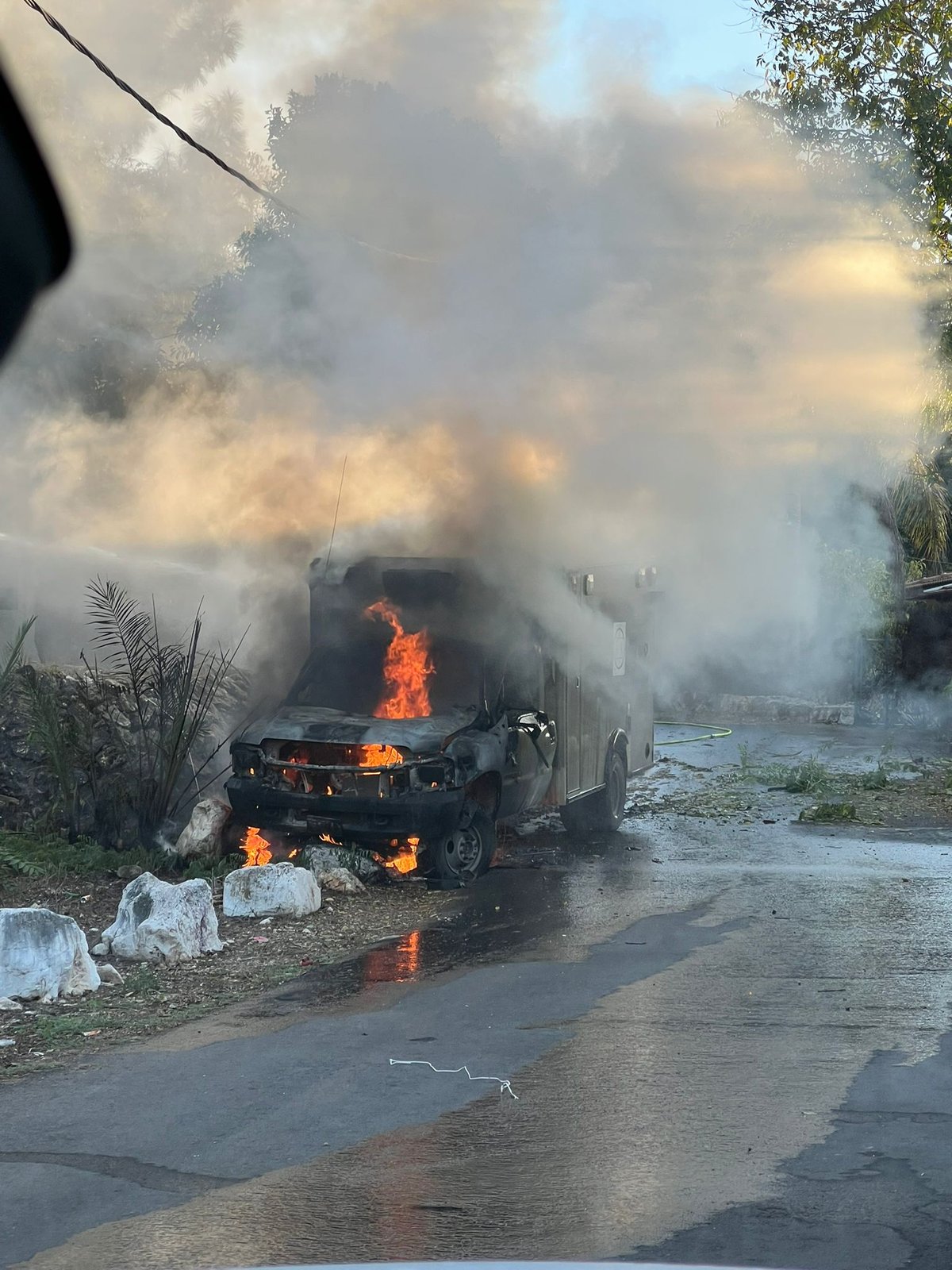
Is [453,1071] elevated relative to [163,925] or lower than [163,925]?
lower

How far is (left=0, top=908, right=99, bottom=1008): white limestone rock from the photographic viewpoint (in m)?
7.36

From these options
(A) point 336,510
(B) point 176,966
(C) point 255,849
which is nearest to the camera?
(B) point 176,966

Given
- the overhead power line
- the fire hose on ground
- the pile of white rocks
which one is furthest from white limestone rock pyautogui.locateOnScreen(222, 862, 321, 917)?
the fire hose on ground

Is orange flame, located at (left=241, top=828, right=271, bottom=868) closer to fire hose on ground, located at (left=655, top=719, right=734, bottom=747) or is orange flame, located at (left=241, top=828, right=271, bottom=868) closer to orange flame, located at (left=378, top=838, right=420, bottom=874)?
orange flame, located at (left=378, top=838, right=420, bottom=874)

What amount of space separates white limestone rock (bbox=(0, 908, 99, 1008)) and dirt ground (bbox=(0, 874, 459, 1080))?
86mm

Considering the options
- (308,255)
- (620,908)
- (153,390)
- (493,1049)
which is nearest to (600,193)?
(308,255)

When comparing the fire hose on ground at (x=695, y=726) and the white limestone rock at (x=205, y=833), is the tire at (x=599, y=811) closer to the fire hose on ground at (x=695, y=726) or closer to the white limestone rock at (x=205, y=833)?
the white limestone rock at (x=205, y=833)

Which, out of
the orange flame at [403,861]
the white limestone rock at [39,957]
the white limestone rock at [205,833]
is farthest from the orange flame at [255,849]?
the white limestone rock at [39,957]

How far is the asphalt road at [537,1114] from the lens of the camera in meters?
4.39

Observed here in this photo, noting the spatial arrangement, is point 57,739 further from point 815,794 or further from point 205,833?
point 815,794

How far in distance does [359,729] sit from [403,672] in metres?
1.14

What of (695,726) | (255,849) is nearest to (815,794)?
(255,849)

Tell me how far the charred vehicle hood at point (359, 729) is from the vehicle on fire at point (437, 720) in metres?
0.01

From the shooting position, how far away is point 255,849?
35.4 feet
